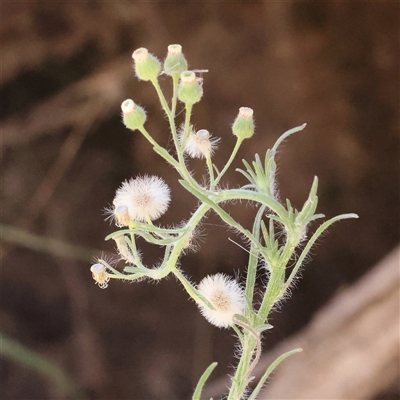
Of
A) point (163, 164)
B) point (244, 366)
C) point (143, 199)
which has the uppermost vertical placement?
point (163, 164)

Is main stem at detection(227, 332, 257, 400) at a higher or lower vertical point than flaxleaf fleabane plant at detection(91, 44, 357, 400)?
lower

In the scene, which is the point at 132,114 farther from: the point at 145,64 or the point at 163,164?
the point at 163,164

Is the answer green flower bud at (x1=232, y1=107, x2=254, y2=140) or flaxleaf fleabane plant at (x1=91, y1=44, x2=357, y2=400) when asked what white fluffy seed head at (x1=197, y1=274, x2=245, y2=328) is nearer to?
flaxleaf fleabane plant at (x1=91, y1=44, x2=357, y2=400)

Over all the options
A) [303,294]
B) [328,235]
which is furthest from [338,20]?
[303,294]

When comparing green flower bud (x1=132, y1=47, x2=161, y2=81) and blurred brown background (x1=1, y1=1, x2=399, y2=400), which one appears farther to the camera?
blurred brown background (x1=1, y1=1, x2=399, y2=400)

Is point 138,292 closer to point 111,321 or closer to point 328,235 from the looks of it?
point 111,321

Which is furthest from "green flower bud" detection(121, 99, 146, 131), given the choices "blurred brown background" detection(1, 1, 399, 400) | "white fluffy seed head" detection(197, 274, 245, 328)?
"blurred brown background" detection(1, 1, 399, 400)

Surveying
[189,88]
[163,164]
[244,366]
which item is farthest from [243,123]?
[163,164]
